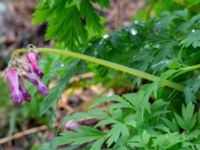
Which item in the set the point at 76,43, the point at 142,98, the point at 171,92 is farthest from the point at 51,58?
the point at 142,98

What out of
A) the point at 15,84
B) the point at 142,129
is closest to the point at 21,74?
the point at 15,84

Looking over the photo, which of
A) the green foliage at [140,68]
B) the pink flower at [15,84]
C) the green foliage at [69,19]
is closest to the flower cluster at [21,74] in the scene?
the pink flower at [15,84]

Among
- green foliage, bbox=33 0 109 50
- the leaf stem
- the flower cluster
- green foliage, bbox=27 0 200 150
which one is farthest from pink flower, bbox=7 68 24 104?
green foliage, bbox=33 0 109 50

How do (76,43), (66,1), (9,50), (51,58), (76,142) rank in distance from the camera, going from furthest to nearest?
1. (9,50)
2. (51,58)
3. (76,43)
4. (66,1)
5. (76,142)

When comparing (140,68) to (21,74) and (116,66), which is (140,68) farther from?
(21,74)

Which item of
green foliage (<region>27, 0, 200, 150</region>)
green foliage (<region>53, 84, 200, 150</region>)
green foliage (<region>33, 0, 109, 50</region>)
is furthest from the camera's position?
green foliage (<region>33, 0, 109, 50</region>)

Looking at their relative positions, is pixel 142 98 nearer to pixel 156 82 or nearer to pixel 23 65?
pixel 156 82

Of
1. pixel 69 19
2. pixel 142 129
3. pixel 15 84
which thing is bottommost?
pixel 142 129

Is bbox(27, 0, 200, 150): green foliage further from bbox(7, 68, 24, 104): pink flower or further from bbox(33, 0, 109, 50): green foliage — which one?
bbox(7, 68, 24, 104): pink flower

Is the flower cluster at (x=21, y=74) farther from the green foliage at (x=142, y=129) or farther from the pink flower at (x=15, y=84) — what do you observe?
the green foliage at (x=142, y=129)
